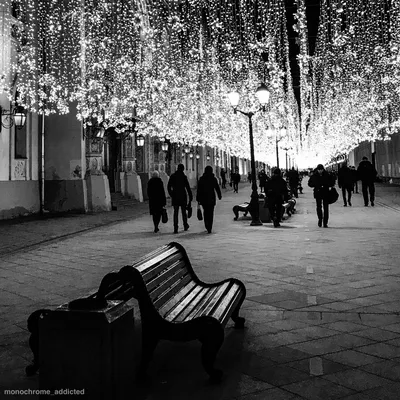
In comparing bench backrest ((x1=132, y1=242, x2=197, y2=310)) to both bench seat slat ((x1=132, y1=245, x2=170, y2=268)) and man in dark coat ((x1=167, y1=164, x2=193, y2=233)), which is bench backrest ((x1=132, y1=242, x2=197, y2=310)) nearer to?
bench seat slat ((x1=132, y1=245, x2=170, y2=268))

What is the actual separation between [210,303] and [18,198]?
52.3 ft

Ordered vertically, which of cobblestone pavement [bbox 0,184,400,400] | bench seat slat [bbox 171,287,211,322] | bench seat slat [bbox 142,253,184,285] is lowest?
cobblestone pavement [bbox 0,184,400,400]

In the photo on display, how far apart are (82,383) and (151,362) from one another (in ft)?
3.44

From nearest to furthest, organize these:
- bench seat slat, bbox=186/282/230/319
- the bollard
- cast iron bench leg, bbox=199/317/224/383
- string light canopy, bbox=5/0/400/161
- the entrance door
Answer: cast iron bench leg, bbox=199/317/224/383 < bench seat slat, bbox=186/282/230/319 < the bollard < string light canopy, bbox=5/0/400/161 < the entrance door

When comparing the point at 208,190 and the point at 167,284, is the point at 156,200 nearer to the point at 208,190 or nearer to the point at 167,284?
the point at 208,190

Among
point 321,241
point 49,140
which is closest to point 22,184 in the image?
point 49,140

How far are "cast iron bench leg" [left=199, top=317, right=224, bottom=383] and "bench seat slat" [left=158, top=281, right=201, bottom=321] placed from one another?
392 mm

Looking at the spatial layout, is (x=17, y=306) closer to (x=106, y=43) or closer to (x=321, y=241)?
(x=321, y=241)

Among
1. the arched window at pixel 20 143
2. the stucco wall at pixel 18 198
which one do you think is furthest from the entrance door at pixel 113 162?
the arched window at pixel 20 143

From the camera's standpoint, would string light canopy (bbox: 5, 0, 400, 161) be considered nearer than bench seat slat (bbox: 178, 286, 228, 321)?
No

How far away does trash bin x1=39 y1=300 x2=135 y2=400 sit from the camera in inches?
108

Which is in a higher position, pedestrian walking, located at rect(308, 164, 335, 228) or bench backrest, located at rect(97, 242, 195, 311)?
pedestrian walking, located at rect(308, 164, 335, 228)

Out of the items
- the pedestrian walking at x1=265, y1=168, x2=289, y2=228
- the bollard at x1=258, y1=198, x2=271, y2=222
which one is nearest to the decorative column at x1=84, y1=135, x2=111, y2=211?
the bollard at x1=258, y1=198, x2=271, y2=222

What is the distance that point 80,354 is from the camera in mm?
2766
